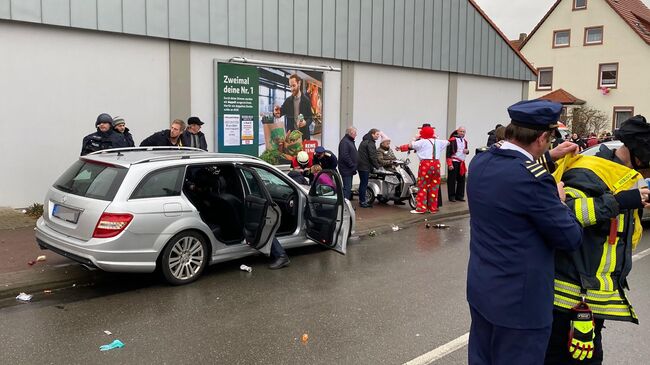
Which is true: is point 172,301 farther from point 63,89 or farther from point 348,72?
point 348,72

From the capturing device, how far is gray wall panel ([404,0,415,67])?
Result: 1546 cm

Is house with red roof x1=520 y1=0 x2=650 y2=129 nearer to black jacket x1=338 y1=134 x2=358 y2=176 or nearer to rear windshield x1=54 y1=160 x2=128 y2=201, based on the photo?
black jacket x1=338 y1=134 x2=358 y2=176

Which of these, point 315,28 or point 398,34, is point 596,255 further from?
point 398,34

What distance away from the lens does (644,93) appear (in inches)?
1310

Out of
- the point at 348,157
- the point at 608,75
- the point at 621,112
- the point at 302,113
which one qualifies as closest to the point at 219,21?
the point at 302,113

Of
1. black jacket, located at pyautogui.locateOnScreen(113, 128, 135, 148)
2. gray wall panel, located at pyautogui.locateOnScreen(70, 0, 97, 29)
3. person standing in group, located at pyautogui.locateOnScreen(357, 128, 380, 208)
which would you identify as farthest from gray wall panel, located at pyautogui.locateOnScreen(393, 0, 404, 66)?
black jacket, located at pyautogui.locateOnScreen(113, 128, 135, 148)

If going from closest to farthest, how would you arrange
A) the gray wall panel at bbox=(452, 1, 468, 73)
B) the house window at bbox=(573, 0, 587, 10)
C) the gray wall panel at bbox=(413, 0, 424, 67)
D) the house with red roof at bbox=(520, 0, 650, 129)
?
the gray wall panel at bbox=(413, 0, 424, 67), the gray wall panel at bbox=(452, 1, 468, 73), the house with red roof at bbox=(520, 0, 650, 129), the house window at bbox=(573, 0, 587, 10)

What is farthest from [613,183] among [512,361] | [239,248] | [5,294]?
[5,294]

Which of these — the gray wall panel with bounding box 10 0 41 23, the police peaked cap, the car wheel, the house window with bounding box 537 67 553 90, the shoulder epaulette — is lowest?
the car wheel

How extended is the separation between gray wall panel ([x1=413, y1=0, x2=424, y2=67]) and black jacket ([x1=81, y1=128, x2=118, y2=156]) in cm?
951

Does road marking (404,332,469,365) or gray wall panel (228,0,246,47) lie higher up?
gray wall panel (228,0,246,47)

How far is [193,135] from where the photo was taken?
9.70 metres

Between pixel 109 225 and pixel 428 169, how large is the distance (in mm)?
Answer: 7219

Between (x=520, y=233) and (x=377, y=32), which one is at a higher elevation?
(x=377, y=32)
